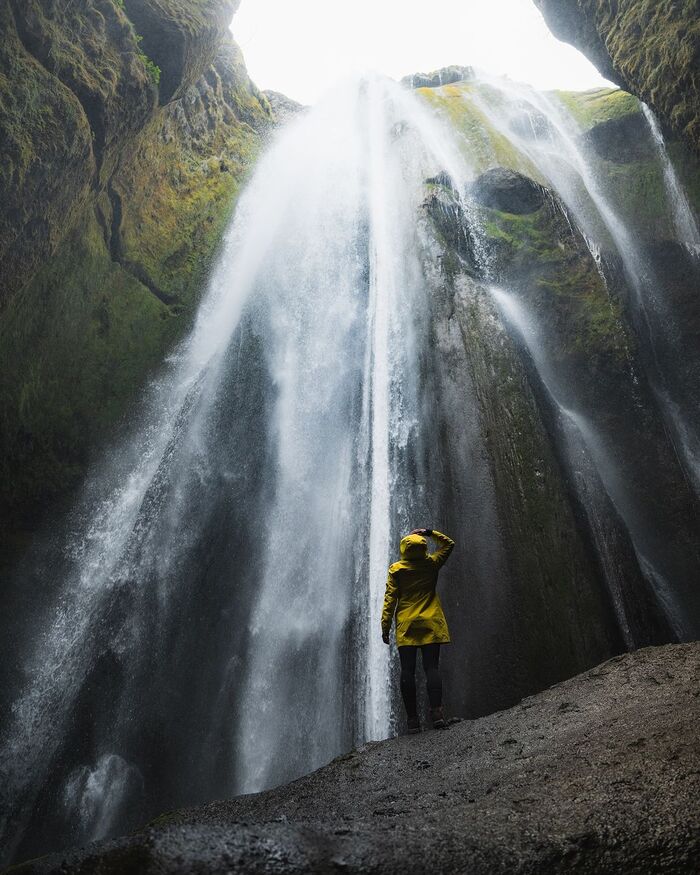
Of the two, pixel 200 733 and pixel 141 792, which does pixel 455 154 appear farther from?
pixel 141 792

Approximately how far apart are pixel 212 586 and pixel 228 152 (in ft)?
43.7

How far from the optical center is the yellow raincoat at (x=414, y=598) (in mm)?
4676

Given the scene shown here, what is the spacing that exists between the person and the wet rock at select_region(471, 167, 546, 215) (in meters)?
11.1

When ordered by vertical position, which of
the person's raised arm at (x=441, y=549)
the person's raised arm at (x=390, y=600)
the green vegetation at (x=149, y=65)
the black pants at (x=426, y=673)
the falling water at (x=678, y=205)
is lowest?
the black pants at (x=426, y=673)

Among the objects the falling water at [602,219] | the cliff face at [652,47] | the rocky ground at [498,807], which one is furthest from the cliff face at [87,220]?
the falling water at [602,219]

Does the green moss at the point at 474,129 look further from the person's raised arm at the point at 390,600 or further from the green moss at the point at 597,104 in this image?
the person's raised arm at the point at 390,600

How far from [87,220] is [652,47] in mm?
11713

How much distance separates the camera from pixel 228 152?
16.4 metres

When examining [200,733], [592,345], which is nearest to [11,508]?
[200,733]

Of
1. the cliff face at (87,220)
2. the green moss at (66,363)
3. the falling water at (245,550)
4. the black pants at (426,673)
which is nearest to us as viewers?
the black pants at (426,673)

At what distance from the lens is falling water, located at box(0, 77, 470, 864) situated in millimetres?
7891

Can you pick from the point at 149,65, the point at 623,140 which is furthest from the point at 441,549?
the point at 623,140

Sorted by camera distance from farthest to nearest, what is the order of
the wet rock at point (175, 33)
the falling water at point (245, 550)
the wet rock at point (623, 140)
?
1. the wet rock at point (623, 140)
2. the wet rock at point (175, 33)
3. the falling water at point (245, 550)

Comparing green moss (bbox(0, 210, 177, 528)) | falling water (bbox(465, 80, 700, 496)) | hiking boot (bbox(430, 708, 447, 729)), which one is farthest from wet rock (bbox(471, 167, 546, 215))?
hiking boot (bbox(430, 708, 447, 729))
